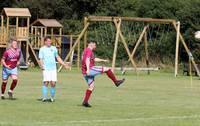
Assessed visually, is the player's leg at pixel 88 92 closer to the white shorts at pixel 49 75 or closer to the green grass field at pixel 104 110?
the green grass field at pixel 104 110

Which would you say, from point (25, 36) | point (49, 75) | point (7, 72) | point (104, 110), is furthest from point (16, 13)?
point (104, 110)

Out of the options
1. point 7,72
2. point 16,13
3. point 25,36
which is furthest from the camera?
point 16,13

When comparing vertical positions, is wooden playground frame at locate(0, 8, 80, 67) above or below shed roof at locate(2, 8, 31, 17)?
below

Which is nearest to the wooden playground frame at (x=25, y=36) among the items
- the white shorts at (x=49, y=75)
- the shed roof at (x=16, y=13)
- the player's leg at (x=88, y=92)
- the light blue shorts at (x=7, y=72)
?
the shed roof at (x=16, y=13)

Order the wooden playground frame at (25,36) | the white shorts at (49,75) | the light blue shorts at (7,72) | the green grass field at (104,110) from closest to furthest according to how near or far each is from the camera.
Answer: the green grass field at (104,110) → the white shorts at (49,75) → the light blue shorts at (7,72) → the wooden playground frame at (25,36)

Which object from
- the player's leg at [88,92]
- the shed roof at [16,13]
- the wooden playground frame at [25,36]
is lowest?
the wooden playground frame at [25,36]

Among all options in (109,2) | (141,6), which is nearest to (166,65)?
(141,6)

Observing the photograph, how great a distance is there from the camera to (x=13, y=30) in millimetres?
56469

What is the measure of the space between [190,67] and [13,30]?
19312 millimetres

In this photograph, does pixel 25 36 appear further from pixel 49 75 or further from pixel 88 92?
pixel 88 92

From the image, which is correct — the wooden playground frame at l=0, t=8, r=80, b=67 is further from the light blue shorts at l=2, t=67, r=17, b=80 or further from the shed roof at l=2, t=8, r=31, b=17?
the light blue shorts at l=2, t=67, r=17, b=80

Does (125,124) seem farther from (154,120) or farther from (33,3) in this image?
(33,3)

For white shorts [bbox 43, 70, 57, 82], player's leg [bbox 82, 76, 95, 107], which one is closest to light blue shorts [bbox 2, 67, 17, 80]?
white shorts [bbox 43, 70, 57, 82]

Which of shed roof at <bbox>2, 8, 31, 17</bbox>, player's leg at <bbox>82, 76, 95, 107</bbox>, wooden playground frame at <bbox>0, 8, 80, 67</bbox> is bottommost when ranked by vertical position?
wooden playground frame at <bbox>0, 8, 80, 67</bbox>
